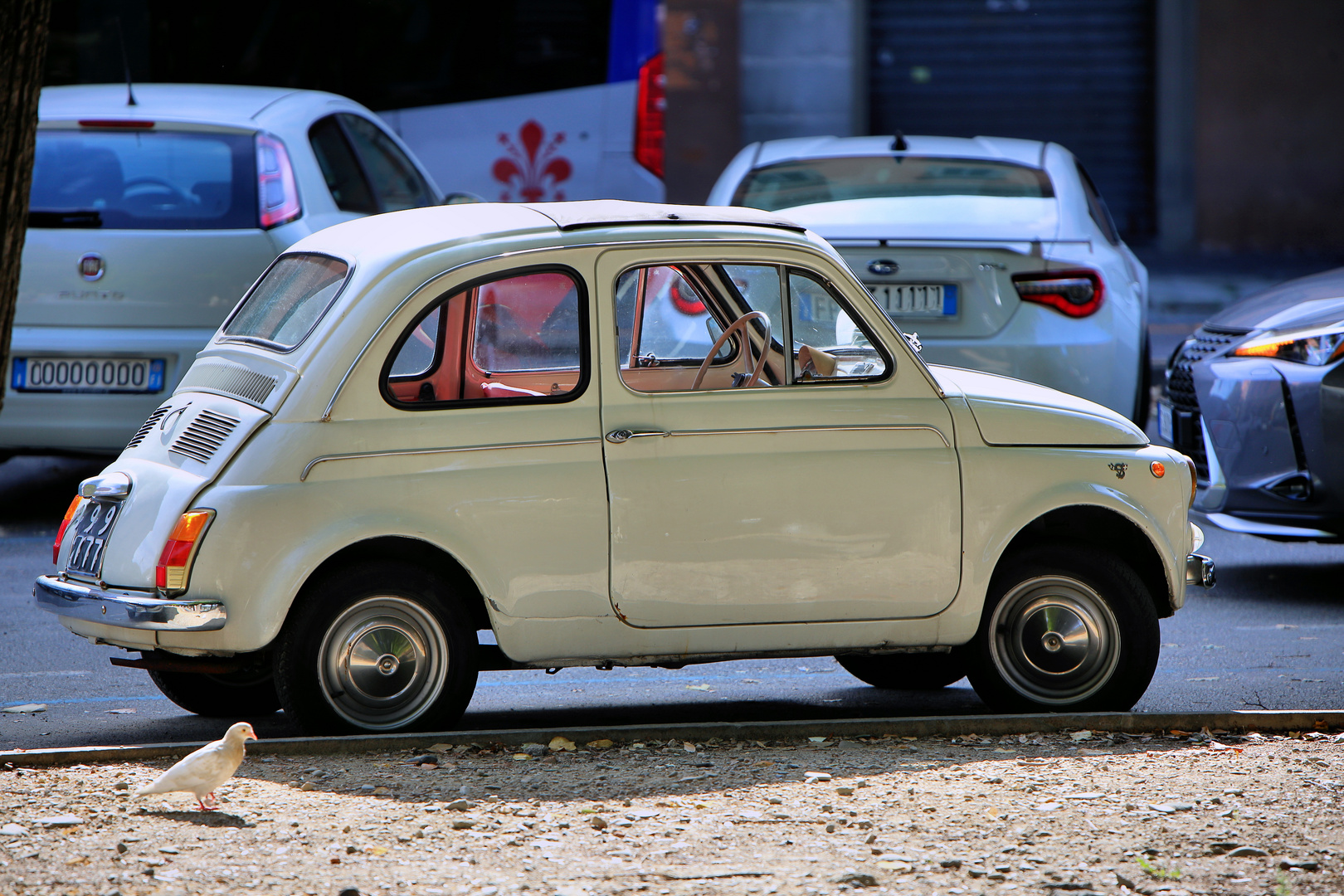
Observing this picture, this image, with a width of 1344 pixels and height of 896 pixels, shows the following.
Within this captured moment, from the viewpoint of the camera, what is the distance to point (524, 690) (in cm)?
613

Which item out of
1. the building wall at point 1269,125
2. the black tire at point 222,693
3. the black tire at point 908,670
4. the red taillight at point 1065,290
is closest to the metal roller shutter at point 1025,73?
the building wall at point 1269,125

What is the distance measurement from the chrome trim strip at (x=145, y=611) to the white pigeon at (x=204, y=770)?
1.55ft

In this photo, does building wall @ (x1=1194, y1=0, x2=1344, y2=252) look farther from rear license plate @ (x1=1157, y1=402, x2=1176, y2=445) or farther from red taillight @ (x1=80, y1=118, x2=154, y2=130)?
red taillight @ (x1=80, y1=118, x2=154, y2=130)

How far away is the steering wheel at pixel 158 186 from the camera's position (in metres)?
8.27

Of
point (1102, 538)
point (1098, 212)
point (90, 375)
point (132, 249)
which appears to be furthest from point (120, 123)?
point (1102, 538)

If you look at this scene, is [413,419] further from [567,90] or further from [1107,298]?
[567,90]

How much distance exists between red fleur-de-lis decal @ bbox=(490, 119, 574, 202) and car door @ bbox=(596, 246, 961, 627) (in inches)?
268

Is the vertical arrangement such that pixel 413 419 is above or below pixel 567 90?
below

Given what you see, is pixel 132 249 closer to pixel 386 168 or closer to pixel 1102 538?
pixel 386 168

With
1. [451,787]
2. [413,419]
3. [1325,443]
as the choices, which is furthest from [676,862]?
[1325,443]

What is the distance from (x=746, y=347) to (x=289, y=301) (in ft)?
4.73

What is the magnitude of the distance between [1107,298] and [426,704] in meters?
4.28

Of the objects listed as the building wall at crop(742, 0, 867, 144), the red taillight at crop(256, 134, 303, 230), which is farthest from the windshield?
the building wall at crop(742, 0, 867, 144)

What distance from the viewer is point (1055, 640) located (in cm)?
542
